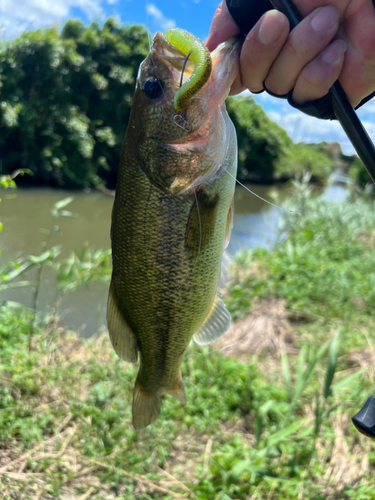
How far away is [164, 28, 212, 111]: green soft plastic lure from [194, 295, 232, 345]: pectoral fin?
0.85 meters

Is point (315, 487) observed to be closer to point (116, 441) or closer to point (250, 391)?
point (250, 391)

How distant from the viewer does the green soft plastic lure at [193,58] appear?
103cm

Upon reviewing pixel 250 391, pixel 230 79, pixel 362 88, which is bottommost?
pixel 250 391

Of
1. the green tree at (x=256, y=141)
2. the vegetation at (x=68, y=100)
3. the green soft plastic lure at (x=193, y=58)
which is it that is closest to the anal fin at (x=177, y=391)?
the green soft plastic lure at (x=193, y=58)

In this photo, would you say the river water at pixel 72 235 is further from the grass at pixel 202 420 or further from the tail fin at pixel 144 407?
the tail fin at pixel 144 407

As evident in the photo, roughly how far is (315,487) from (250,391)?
104 cm

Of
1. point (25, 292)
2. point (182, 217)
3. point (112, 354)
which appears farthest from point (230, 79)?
point (25, 292)

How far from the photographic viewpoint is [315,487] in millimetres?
2316

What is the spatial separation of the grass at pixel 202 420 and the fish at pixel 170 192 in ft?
4.17

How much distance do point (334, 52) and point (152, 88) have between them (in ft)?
2.21

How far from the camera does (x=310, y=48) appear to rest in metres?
1.30

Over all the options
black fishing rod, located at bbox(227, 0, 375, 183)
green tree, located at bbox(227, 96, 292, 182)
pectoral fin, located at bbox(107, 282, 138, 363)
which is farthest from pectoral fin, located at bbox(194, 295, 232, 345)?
green tree, located at bbox(227, 96, 292, 182)

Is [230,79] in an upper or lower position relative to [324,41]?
lower

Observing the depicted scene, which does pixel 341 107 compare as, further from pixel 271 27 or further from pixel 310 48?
pixel 271 27
